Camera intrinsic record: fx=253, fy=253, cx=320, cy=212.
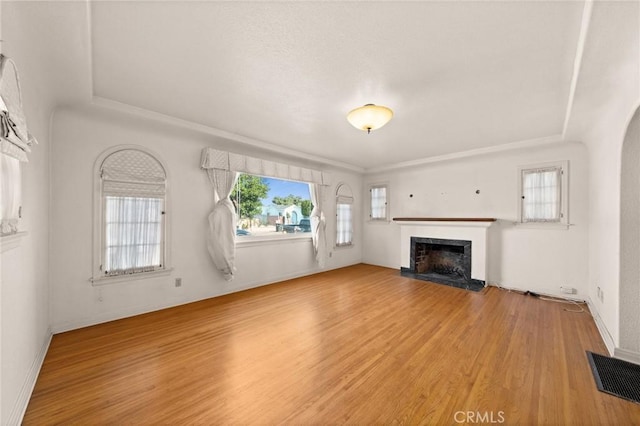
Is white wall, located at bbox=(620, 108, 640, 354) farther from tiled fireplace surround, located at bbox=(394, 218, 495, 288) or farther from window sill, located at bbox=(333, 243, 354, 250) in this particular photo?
window sill, located at bbox=(333, 243, 354, 250)

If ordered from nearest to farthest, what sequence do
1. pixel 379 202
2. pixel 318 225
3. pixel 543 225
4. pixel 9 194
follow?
pixel 9 194
pixel 543 225
pixel 318 225
pixel 379 202

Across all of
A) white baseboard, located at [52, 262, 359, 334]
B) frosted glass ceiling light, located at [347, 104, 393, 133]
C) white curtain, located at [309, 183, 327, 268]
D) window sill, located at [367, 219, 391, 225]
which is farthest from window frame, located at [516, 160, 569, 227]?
white baseboard, located at [52, 262, 359, 334]

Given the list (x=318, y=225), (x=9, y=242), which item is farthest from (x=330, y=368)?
(x=318, y=225)

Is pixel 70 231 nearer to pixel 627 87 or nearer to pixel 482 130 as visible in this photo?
pixel 482 130

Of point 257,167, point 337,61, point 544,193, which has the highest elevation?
point 337,61

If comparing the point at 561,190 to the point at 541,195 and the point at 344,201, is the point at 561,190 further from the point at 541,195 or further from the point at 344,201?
the point at 344,201

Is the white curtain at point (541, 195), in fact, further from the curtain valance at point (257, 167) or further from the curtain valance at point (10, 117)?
the curtain valance at point (10, 117)

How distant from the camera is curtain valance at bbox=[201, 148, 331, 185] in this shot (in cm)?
407

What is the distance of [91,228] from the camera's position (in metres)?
3.14

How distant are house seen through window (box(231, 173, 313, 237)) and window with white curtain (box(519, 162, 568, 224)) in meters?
4.16

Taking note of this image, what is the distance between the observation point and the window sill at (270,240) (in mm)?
4577

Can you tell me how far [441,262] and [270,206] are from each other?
4040mm

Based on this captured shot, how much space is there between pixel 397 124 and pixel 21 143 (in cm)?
364

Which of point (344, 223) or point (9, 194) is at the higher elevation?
point (9, 194)
